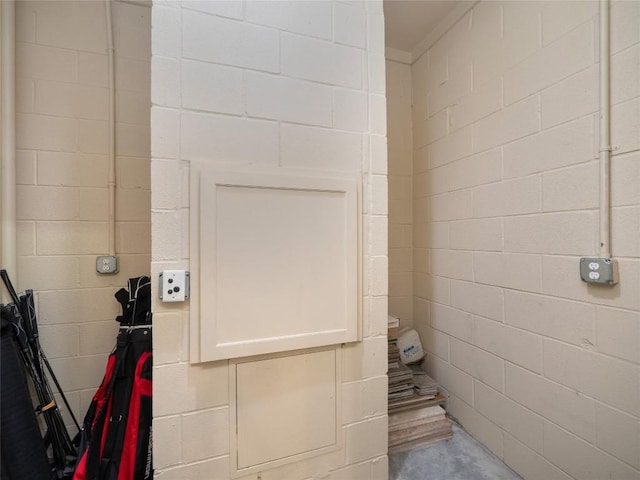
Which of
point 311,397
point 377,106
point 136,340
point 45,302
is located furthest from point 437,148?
point 45,302

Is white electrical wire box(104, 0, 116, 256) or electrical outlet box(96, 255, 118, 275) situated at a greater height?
white electrical wire box(104, 0, 116, 256)

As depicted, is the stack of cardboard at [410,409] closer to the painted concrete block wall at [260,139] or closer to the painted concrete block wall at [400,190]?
the painted concrete block wall at [260,139]

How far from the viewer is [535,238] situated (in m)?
1.40

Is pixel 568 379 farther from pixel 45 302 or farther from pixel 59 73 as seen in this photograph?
pixel 59 73

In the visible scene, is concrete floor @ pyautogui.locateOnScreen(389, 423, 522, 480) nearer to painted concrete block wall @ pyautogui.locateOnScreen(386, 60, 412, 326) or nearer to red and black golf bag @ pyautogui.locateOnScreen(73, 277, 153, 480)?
painted concrete block wall @ pyautogui.locateOnScreen(386, 60, 412, 326)

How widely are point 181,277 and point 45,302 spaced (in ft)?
3.76

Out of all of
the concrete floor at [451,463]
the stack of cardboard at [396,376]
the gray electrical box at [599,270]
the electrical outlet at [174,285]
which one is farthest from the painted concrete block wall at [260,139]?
the gray electrical box at [599,270]

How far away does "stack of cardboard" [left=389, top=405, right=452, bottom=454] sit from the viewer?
64.7 inches

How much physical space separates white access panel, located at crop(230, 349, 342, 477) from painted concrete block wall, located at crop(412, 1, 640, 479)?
98 centimetres

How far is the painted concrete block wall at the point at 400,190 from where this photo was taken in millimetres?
2260

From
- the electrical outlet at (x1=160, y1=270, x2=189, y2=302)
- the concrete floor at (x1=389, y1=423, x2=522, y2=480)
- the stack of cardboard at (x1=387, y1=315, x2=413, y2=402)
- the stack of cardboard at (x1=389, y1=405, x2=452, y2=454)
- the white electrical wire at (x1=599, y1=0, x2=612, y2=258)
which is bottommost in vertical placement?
the concrete floor at (x1=389, y1=423, x2=522, y2=480)

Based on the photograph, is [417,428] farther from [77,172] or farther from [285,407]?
[77,172]

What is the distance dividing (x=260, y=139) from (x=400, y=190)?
1405 millimetres

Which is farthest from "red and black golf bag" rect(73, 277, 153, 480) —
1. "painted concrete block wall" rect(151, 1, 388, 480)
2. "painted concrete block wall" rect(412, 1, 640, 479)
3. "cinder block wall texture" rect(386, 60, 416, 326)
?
"painted concrete block wall" rect(412, 1, 640, 479)
